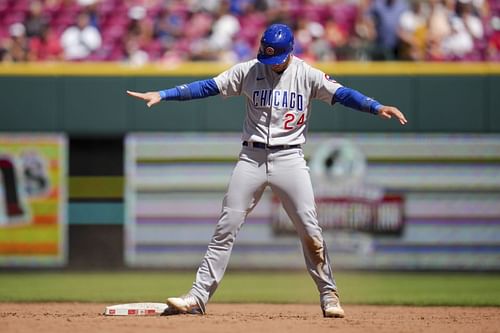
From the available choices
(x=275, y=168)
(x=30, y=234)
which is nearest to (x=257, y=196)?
(x=275, y=168)

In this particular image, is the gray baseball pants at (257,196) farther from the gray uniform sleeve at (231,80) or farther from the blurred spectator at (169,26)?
the blurred spectator at (169,26)

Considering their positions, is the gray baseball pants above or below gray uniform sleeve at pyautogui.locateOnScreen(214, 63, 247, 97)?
below

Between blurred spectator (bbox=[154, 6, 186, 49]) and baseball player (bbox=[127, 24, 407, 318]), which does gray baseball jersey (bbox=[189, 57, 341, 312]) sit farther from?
blurred spectator (bbox=[154, 6, 186, 49])

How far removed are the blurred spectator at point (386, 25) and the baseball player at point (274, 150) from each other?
243 inches

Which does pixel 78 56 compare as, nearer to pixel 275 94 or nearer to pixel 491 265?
pixel 491 265

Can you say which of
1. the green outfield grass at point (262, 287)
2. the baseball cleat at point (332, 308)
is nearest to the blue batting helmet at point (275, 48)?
the baseball cleat at point (332, 308)

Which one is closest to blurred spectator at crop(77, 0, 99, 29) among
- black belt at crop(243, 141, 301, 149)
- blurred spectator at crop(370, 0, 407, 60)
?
blurred spectator at crop(370, 0, 407, 60)

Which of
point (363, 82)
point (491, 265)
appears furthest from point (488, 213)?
point (363, 82)

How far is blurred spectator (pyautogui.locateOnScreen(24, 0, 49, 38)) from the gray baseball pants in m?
7.50

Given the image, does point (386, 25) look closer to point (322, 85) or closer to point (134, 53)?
point (134, 53)

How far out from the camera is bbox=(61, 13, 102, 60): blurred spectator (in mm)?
13359

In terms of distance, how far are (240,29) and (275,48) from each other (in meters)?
6.98

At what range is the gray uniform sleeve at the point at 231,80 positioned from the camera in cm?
696

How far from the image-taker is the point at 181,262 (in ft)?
42.3
